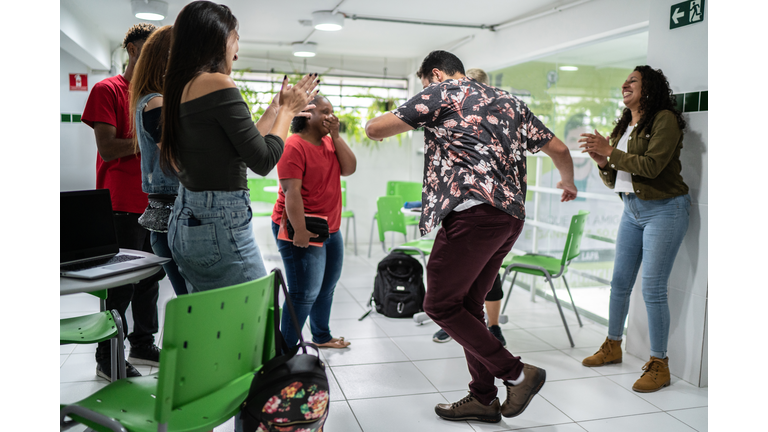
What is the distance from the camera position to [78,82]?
6191 millimetres

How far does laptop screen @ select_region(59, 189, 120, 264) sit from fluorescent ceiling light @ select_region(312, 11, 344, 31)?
337 centimetres

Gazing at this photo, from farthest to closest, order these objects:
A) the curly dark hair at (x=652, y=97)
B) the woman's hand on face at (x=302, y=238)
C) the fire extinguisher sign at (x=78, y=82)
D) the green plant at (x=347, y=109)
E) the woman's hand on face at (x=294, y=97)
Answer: the green plant at (x=347, y=109), the fire extinguisher sign at (x=78, y=82), the curly dark hair at (x=652, y=97), the woman's hand on face at (x=302, y=238), the woman's hand on face at (x=294, y=97)

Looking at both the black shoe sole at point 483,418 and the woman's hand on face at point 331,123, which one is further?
the woman's hand on face at point 331,123

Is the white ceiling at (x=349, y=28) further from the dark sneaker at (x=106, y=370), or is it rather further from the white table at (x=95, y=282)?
the white table at (x=95, y=282)

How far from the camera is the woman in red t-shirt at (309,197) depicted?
2732 millimetres

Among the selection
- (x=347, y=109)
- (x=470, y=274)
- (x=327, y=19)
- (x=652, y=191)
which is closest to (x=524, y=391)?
(x=470, y=274)

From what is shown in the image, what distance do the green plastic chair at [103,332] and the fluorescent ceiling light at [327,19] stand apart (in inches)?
136

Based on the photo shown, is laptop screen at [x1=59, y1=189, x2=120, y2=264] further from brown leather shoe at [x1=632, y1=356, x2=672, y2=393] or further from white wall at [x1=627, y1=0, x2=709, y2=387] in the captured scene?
white wall at [x1=627, y1=0, x2=709, y2=387]

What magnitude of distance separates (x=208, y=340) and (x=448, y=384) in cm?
176

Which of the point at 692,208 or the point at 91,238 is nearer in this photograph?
the point at 91,238

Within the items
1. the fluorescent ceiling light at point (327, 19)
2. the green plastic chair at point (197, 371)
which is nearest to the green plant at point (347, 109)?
the fluorescent ceiling light at point (327, 19)

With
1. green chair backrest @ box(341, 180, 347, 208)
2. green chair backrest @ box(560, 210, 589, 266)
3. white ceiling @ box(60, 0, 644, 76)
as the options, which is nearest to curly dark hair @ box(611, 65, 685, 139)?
green chair backrest @ box(560, 210, 589, 266)

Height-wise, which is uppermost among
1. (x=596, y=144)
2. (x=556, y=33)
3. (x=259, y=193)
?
(x=556, y=33)

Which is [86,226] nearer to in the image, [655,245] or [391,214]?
[655,245]
